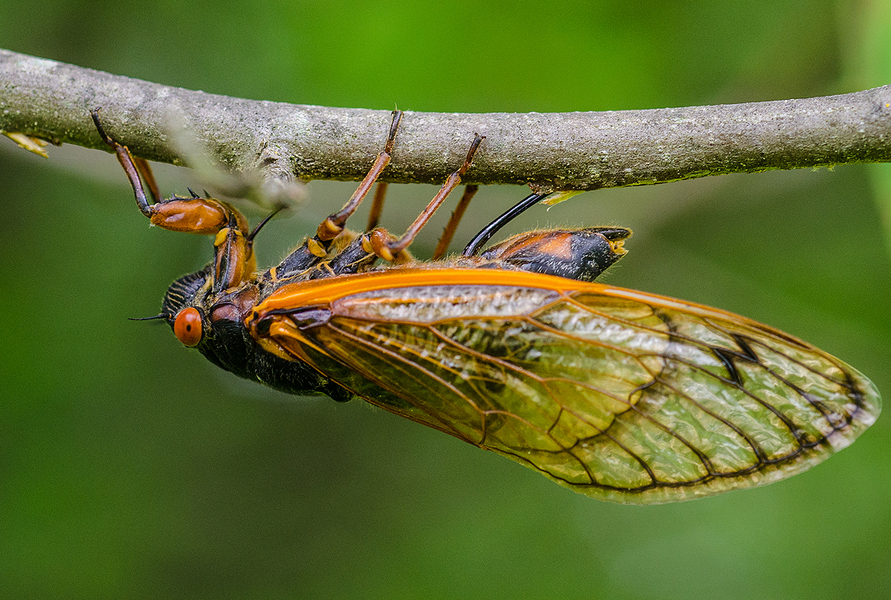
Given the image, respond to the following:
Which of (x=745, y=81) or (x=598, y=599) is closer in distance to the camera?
(x=745, y=81)

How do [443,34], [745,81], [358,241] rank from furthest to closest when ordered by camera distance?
[745,81], [443,34], [358,241]

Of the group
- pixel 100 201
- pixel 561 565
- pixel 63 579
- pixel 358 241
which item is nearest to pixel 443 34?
pixel 358 241

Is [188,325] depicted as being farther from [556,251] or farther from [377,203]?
[556,251]

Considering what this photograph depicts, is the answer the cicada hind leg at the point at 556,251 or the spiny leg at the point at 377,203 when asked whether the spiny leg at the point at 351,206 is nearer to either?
the spiny leg at the point at 377,203

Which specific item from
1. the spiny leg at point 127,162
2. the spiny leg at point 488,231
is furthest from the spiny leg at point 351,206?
the spiny leg at point 127,162

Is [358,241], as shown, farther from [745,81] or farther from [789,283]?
[789,283]

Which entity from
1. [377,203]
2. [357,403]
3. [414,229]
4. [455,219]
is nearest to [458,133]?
[414,229]

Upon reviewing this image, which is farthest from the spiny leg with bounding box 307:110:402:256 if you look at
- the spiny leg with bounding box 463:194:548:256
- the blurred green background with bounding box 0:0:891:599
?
the blurred green background with bounding box 0:0:891:599
